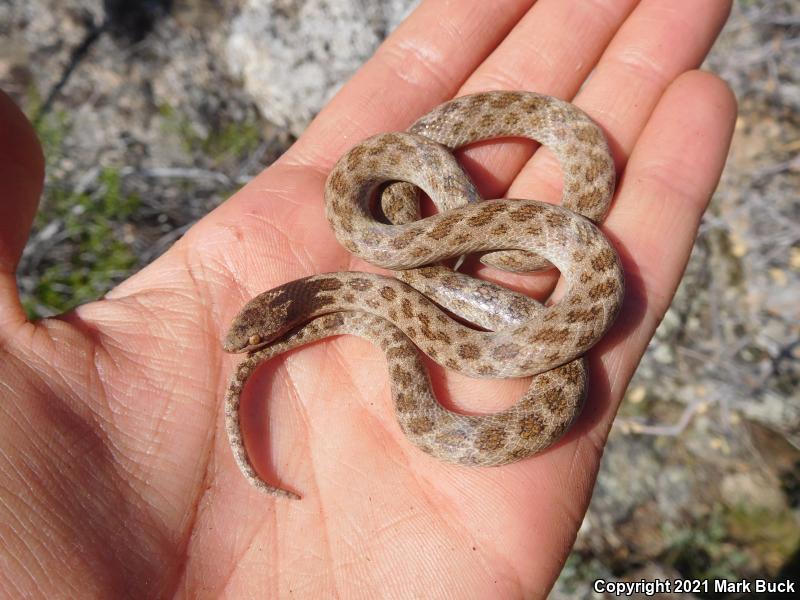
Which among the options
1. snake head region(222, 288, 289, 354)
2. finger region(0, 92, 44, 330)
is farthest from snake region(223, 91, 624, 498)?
finger region(0, 92, 44, 330)

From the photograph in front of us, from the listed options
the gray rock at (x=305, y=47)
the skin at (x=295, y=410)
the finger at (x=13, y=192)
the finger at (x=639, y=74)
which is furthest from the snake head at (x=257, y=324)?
the gray rock at (x=305, y=47)

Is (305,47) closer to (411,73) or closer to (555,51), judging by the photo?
(411,73)

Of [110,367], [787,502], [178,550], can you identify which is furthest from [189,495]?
[787,502]

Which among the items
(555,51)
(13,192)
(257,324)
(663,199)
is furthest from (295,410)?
(555,51)

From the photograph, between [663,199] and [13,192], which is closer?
[13,192]

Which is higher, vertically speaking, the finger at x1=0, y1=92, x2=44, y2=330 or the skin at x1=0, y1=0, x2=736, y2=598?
the finger at x1=0, y1=92, x2=44, y2=330

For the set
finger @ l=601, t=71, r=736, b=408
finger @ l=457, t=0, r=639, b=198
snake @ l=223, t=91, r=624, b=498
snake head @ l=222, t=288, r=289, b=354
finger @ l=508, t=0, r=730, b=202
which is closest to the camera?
snake @ l=223, t=91, r=624, b=498

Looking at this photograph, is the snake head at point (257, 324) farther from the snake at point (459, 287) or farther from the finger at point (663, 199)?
the finger at point (663, 199)

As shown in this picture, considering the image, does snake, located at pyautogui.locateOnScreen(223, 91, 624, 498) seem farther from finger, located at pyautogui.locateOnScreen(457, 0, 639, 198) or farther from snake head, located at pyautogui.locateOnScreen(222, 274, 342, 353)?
finger, located at pyautogui.locateOnScreen(457, 0, 639, 198)
